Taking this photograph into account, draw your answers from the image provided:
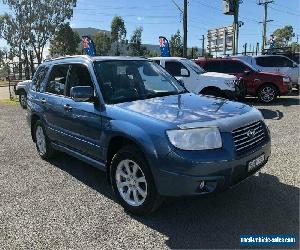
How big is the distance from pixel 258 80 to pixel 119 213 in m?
11.0

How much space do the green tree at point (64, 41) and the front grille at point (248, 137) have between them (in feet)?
157

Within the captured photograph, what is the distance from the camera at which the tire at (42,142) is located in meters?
6.63

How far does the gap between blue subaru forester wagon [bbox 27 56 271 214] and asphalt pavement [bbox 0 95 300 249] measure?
348 millimetres

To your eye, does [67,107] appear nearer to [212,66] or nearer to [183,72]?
[183,72]

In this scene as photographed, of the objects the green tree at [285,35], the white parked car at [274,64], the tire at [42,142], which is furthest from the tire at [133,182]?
the green tree at [285,35]

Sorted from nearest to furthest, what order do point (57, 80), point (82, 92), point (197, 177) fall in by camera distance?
point (197, 177), point (82, 92), point (57, 80)

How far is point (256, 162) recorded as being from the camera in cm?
427

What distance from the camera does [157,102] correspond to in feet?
15.9

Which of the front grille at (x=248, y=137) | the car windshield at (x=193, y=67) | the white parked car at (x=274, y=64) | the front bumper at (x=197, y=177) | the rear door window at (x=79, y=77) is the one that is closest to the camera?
the front bumper at (x=197, y=177)

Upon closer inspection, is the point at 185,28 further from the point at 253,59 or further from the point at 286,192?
the point at 286,192

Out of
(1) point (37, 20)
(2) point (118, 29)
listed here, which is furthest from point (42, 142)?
(2) point (118, 29)

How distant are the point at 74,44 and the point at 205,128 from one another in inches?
2077

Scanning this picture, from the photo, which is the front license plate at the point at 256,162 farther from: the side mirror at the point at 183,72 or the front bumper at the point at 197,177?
the side mirror at the point at 183,72

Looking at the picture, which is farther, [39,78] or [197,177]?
[39,78]
